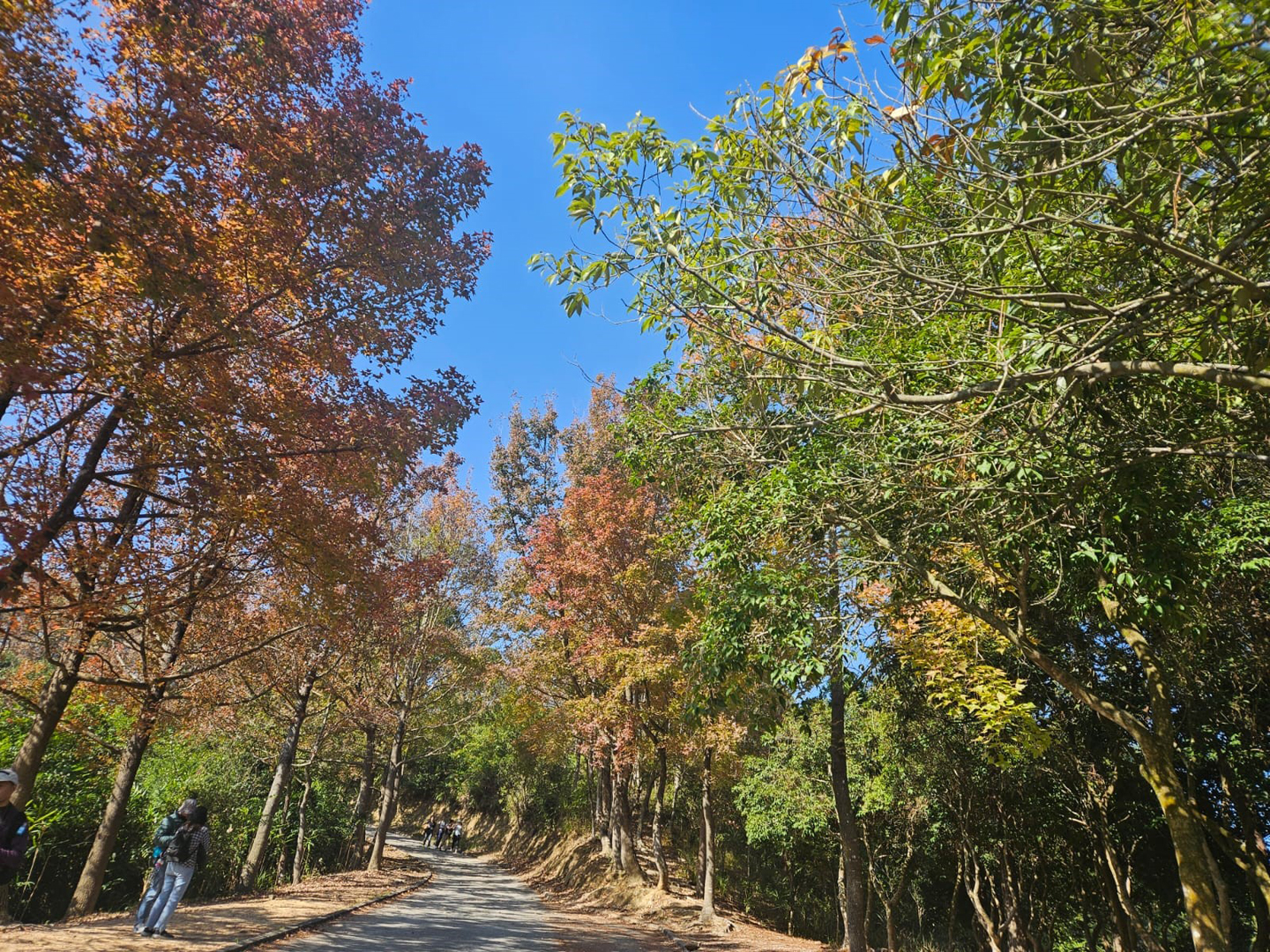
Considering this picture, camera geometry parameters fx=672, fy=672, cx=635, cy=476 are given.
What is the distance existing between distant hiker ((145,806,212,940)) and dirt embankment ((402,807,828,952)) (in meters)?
7.67

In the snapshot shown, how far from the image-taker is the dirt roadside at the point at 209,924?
672 centimetres

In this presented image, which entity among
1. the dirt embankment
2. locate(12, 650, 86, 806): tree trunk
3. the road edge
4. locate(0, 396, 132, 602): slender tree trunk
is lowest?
the dirt embankment

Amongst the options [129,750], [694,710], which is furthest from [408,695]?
[694,710]

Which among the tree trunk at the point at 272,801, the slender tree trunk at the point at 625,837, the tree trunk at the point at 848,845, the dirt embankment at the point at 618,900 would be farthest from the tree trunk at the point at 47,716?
the slender tree trunk at the point at 625,837

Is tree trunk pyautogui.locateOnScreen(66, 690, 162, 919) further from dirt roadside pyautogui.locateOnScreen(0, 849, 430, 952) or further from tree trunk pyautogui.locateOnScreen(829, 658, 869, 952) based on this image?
tree trunk pyautogui.locateOnScreen(829, 658, 869, 952)

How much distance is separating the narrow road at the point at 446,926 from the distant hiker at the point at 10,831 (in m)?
4.32

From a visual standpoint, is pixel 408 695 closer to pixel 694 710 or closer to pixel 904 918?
pixel 694 710

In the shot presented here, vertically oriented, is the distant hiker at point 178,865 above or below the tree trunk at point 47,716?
below

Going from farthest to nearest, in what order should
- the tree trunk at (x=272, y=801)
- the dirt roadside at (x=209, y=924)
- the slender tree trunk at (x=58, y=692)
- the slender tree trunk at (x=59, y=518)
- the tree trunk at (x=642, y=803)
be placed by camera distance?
1. the tree trunk at (x=642, y=803)
2. the tree trunk at (x=272, y=801)
3. the slender tree trunk at (x=58, y=692)
4. the dirt roadside at (x=209, y=924)
5. the slender tree trunk at (x=59, y=518)

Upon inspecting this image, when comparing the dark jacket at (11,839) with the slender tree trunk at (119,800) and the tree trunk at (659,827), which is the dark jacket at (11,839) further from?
the tree trunk at (659,827)

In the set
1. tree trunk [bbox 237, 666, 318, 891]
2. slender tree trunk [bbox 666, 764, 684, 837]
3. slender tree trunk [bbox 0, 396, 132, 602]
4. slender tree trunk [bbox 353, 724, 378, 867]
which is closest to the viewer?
slender tree trunk [bbox 0, 396, 132, 602]

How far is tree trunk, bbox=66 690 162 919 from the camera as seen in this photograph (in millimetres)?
9133

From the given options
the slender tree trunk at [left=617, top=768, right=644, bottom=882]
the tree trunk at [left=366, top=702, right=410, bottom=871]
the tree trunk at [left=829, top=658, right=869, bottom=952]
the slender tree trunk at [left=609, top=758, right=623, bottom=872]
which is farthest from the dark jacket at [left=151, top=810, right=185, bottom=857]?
the slender tree trunk at [left=617, top=768, right=644, bottom=882]

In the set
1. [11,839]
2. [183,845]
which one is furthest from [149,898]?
[11,839]
